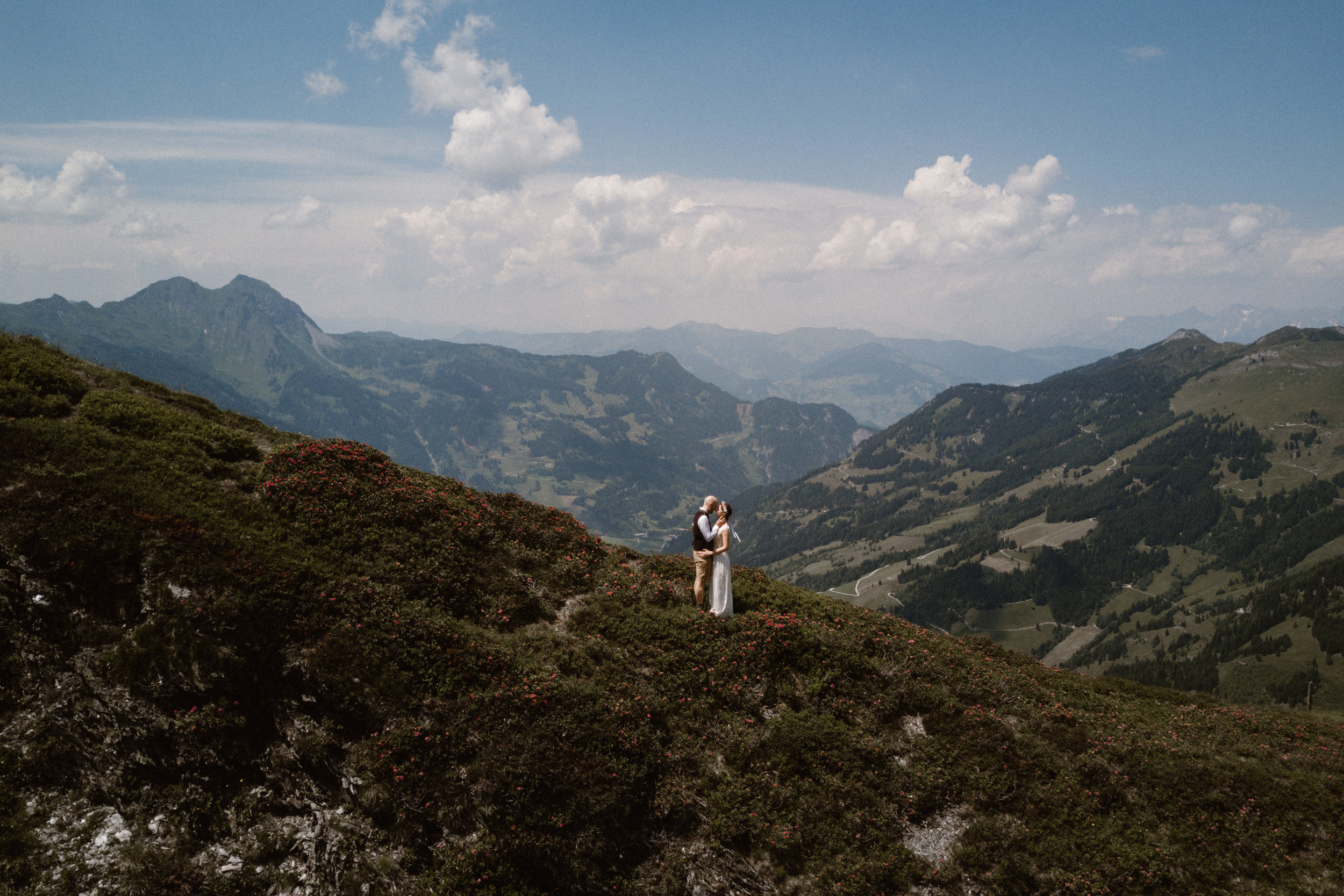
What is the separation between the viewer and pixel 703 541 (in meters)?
20.4

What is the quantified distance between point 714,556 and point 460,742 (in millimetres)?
9593

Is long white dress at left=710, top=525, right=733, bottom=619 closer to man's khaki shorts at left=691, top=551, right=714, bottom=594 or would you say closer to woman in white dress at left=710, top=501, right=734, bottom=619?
woman in white dress at left=710, top=501, right=734, bottom=619

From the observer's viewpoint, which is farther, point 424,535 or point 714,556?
point 424,535

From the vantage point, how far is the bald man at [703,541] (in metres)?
19.9

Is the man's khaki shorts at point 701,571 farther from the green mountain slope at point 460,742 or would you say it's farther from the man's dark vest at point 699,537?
the green mountain slope at point 460,742

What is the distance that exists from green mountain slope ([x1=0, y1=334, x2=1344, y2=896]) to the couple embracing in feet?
2.93

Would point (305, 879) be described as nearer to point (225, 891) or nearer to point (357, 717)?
point (225, 891)

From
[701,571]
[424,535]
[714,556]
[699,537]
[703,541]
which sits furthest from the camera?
[701,571]

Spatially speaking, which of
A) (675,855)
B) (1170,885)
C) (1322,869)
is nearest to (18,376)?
(675,855)

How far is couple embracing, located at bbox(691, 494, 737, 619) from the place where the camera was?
1995cm

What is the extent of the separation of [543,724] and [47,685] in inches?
474

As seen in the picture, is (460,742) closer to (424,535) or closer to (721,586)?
(424,535)

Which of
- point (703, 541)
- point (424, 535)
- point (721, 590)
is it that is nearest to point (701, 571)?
point (721, 590)

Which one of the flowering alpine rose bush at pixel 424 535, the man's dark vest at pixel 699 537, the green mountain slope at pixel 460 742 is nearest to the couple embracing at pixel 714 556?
the man's dark vest at pixel 699 537
